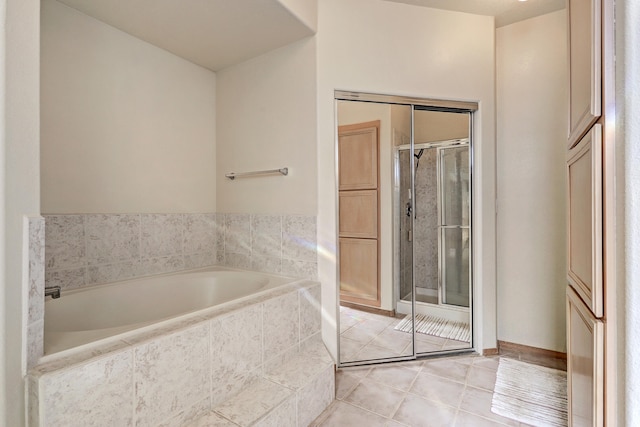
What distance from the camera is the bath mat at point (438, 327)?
8.30ft

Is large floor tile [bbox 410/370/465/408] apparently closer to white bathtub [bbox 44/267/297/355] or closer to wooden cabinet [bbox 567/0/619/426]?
wooden cabinet [bbox 567/0/619/426]

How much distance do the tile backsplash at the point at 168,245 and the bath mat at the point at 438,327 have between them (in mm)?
1024

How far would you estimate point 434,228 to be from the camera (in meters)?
2.70

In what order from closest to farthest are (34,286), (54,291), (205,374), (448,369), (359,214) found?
(34,286) < (205,374) < (54,291) < (448,369) < (359,214)

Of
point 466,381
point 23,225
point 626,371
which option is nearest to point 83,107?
point 23,225

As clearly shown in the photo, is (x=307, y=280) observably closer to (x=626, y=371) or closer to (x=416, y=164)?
(x=416, y=164)

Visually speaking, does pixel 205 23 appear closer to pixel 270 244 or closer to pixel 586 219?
pixel 270 244

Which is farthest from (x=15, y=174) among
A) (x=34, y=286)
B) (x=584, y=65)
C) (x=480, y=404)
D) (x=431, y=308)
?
(x=431, y=308)

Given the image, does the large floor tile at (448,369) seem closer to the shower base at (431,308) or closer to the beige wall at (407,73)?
the beige wall at (407,73)

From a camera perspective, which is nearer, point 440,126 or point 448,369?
point 448,369

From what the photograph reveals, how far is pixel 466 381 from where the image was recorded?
197 centimetres

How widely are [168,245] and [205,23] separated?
1.55 m

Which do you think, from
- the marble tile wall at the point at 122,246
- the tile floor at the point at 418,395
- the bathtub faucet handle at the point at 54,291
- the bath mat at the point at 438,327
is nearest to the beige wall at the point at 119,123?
the marble tile wall at the point at 122,246

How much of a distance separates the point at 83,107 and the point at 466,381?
293cm
